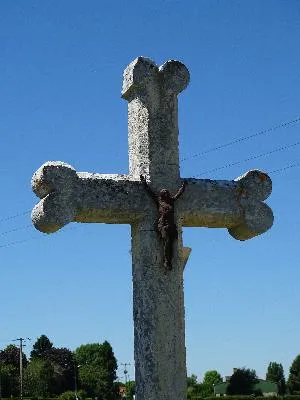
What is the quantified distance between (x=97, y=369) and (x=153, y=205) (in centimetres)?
9953

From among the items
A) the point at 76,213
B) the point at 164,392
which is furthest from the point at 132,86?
the point at 164,392

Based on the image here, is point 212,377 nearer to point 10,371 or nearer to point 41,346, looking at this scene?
point 41,346

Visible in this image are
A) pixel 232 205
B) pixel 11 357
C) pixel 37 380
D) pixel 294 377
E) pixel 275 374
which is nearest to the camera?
pixel 232 205

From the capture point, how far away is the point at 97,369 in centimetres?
10350

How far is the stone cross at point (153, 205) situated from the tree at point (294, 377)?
345 ft

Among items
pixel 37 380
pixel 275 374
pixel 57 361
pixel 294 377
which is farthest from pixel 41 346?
pixel 275 374

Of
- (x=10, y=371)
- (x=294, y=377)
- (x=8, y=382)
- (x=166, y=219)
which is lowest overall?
(x=166, y=219)

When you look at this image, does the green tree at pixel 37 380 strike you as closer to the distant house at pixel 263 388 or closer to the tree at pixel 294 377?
the tree at pixel 294 377

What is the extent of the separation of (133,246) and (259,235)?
1.16 meters

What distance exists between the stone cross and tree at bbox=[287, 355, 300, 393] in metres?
105

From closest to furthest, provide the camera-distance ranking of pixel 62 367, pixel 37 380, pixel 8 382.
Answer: pixel 8 382, pixel 37 380, pixel 62 367

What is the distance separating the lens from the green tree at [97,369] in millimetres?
100125

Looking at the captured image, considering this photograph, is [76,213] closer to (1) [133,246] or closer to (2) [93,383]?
(1) [133,246]

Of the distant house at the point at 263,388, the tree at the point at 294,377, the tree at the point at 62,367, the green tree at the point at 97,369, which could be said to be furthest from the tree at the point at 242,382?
the tree at the point at 62,367
